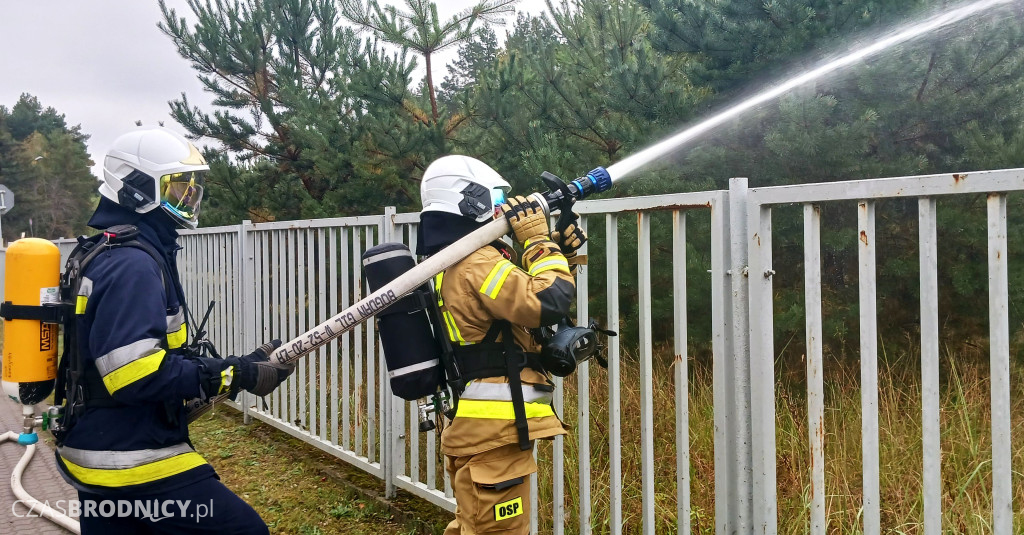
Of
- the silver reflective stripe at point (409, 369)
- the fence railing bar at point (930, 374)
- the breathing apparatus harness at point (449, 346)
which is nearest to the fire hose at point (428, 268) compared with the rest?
the breathing apparatus harness at point (449, 346)

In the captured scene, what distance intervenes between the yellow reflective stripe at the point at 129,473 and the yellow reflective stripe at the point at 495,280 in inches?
50.1

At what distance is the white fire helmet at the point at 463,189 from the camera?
9.15 feet

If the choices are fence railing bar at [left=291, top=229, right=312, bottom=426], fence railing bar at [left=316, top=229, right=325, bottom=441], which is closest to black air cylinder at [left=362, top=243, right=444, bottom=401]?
A: fence railing bar at [left=316, top=229, right=325, bottom=441]

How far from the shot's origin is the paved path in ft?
14.9

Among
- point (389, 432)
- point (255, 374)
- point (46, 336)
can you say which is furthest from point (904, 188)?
point (389, 432)

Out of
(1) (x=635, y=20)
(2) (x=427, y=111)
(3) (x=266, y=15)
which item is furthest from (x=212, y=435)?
(3) (x=266, y=15)

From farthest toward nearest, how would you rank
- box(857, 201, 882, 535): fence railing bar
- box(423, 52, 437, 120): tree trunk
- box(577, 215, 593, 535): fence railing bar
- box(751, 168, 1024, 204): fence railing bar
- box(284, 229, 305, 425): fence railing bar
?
1. box(423, 52, 437, 120): tree trunk
2. box(284, 229, 305, 425): fence railing bar
3. box(577, 215, 593, 535): fence railing bar
4. box(857, 201, 882, 535): fence railing bar
5. box(751, 168, 1024, 204): fence railing bar

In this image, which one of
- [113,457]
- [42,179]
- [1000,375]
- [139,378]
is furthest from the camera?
[42,179]

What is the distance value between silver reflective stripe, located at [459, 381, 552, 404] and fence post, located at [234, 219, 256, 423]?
14.3ft

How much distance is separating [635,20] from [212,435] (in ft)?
18.6

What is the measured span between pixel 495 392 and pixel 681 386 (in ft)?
2.42

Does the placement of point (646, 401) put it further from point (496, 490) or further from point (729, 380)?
point (496, 490)

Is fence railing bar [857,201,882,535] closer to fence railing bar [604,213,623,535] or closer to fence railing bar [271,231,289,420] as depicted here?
fence railing bar [604,213,623,535]

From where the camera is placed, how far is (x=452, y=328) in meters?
2.78
